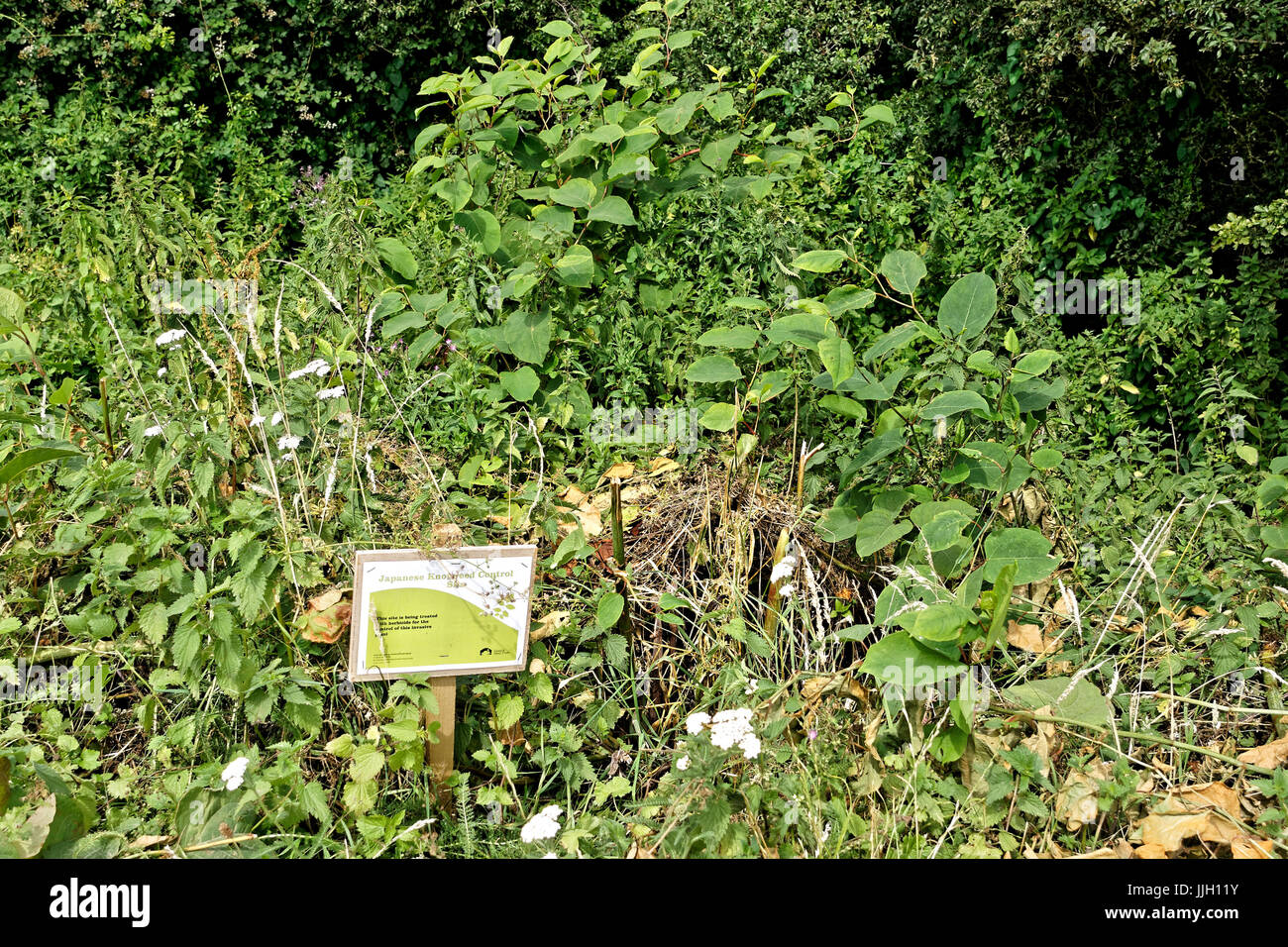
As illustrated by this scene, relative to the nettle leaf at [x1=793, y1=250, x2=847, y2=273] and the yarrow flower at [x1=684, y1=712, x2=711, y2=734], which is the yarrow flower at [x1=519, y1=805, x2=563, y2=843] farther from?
the nettle leaf at [x1=793, y1=250, x2=847, y2=273]

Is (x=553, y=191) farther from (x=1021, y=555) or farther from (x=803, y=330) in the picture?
(x=1021, y=555)

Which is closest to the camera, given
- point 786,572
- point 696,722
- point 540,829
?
point 540,829

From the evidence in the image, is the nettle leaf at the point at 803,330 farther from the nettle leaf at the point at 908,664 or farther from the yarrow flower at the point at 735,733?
the yarrow flower at the point at 735,733

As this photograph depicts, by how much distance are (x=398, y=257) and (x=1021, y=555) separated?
1.85 metres

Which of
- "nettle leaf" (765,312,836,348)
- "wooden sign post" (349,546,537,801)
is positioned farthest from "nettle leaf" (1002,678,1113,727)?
"wooden sign post" (349,546,537,801)

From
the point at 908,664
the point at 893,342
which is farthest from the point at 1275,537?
the point at 908,664

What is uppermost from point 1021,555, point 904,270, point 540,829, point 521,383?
point 904,270

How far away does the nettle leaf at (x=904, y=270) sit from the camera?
7.32 ft

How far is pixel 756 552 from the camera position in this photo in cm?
231

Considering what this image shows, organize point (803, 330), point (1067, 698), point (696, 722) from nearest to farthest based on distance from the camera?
1. point (696, 722)
2. point (1067, 698)
3. point (803, 330)

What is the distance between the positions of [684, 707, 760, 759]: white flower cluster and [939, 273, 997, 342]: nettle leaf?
1028 millimetres

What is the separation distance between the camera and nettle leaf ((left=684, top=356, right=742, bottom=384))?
2.31 m

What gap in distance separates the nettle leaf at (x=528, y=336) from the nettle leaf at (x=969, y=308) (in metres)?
0.99

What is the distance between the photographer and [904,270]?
2.25 m
